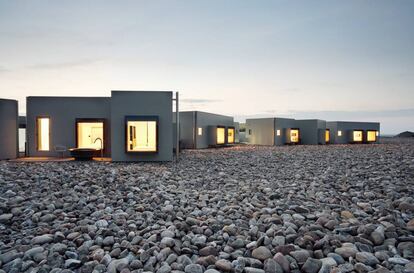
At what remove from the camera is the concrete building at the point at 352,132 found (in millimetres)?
30516

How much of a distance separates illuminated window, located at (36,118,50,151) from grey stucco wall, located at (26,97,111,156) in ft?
0.63

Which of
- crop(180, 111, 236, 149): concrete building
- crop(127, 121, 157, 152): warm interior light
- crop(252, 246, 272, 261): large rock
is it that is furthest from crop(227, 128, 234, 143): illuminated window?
crop(252, 246, 272, 261): large rock

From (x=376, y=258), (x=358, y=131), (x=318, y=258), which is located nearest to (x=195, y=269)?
(x=318, y=258)

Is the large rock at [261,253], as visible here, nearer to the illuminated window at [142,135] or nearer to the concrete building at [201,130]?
the illuminated window at [142,135]

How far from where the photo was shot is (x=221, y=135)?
2483 cm

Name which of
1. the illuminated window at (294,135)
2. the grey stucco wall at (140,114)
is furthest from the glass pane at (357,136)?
the grey stucco wall at (140,114)

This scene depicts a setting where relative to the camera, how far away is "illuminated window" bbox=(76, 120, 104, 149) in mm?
13984

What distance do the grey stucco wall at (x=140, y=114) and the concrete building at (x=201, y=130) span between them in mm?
8651

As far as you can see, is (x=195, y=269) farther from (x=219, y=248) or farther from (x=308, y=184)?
(x=308, y=184)

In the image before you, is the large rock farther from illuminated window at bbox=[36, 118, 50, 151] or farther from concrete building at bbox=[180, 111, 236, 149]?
concrete building at bbox=[180, 111, 236, 149]

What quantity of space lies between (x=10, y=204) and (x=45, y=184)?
70.3 inches

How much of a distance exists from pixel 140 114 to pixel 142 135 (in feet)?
10.7

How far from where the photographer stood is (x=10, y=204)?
16.5ft

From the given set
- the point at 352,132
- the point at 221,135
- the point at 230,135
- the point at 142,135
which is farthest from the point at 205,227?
the point at 352,132
